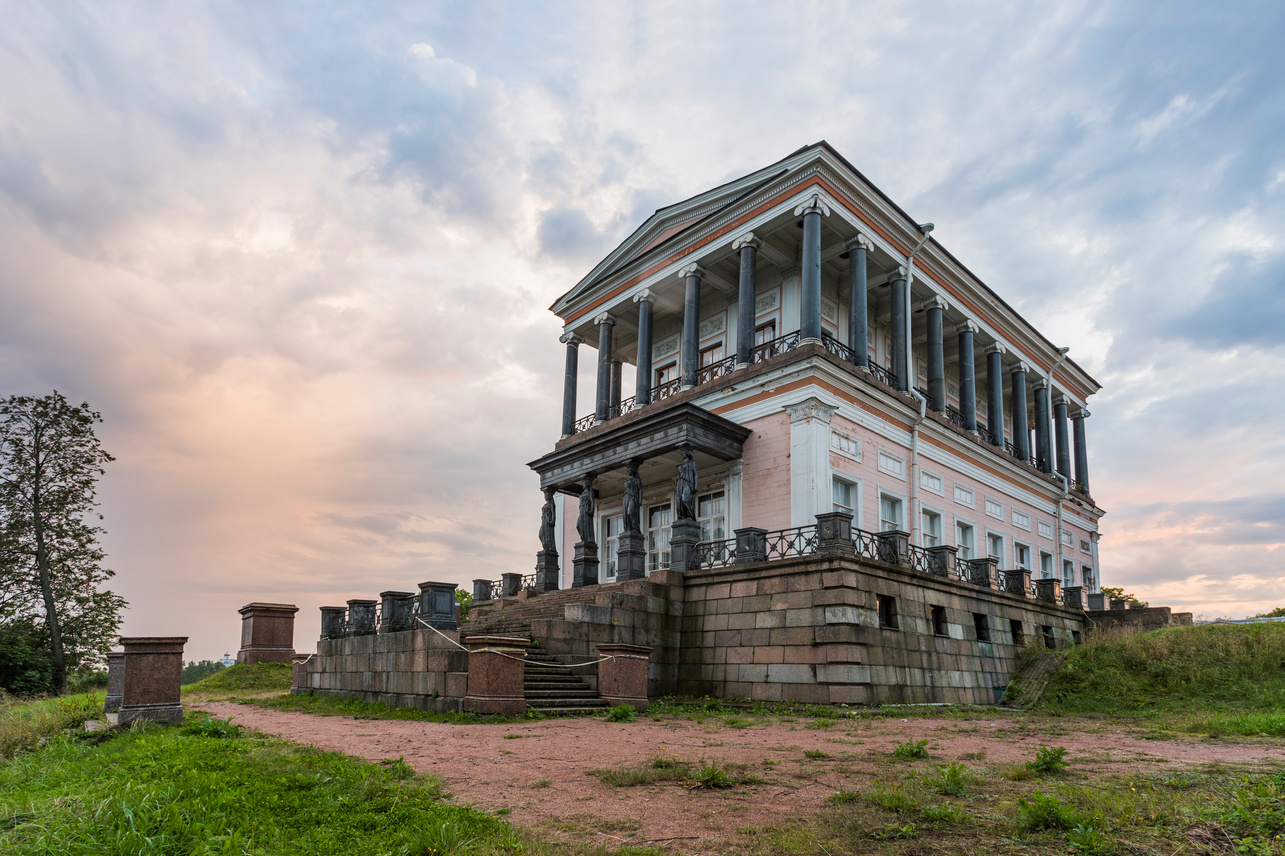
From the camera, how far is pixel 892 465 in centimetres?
2361

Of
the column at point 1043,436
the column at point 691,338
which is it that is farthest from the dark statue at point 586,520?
the column at point 1043,436

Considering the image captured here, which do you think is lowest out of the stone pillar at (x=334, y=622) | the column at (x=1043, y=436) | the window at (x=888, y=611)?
the stone pillar at (x=334, y=622)

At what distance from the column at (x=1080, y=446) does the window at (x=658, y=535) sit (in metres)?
22.8

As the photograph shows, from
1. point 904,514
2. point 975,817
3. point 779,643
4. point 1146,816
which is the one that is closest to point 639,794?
point 975,817

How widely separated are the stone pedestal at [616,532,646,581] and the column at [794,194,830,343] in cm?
691

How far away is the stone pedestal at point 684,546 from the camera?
19.8m

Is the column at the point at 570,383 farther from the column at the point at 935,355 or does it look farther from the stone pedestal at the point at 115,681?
the stone pedestal at the point at 115,681

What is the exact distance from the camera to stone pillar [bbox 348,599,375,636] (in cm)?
1867

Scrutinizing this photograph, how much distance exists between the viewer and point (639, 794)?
279 inches

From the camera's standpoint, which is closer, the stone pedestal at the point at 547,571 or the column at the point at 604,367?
the stone pedestal at the point at 547,571

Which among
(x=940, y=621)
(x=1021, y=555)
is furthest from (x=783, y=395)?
(x=1021, y=555)

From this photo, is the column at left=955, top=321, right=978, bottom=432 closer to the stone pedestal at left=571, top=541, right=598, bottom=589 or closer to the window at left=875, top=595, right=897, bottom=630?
the window at left=875, top=595, right=897, bottom=630

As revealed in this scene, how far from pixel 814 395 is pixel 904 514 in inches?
214

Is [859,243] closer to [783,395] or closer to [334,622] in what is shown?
[783,395]
